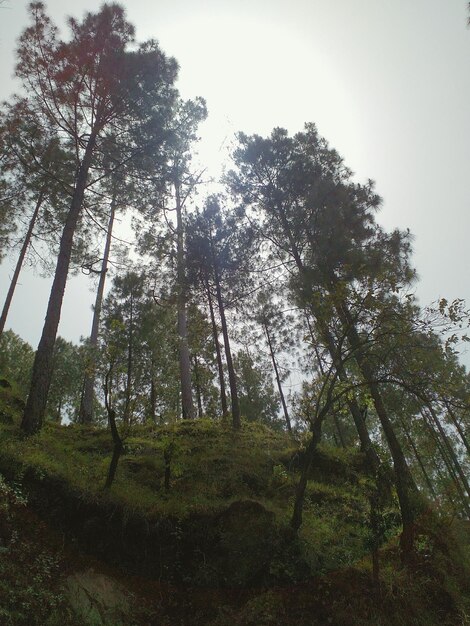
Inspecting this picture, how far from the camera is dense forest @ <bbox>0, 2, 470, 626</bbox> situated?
543 cm

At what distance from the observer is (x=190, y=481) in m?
7.69

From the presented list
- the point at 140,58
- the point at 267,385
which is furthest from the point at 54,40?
the point at 267,385

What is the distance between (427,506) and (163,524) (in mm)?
5707

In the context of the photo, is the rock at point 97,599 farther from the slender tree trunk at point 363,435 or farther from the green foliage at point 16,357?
the green foliage at point 16,357

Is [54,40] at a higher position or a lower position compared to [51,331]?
higher

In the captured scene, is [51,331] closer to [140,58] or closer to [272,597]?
[272,597]

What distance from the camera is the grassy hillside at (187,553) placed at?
193 inches

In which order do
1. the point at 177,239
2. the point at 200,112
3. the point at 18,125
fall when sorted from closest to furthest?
the point at 18,125 → the point at 177,239 → the point at 200,112

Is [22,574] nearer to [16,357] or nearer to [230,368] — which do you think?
[230,368]

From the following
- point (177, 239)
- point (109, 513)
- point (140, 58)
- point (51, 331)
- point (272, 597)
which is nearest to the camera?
point (272, 597)

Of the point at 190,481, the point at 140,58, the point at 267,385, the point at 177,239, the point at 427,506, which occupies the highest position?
the point at 140,58

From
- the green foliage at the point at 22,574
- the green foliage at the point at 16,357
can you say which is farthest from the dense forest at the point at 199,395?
the green foliage at the point at 16,357

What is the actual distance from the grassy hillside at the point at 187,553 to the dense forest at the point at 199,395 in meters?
0.03

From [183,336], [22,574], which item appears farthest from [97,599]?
[183,336]
